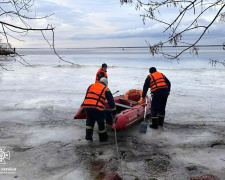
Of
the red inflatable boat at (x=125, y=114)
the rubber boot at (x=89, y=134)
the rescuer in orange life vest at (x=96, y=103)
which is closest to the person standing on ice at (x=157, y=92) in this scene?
the red inflatable boat at (x=125, y=114)

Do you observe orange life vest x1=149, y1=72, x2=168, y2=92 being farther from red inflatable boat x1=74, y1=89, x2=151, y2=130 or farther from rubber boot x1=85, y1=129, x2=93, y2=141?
rubber boot x1=85, y1=129, x2=93, y2=141

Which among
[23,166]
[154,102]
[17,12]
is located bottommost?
[23,166]

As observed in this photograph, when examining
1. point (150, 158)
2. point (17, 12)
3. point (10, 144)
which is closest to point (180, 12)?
point (17, 12)

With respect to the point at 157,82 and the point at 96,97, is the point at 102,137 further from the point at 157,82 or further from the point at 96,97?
the point at 157,82

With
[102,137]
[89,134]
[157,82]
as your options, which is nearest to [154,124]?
[157,82]

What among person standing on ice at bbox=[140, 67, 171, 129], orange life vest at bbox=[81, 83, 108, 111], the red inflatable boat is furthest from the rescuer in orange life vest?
person standing on ice at bbox=[140, 67, 171, 129]

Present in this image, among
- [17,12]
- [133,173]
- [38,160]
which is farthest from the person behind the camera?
[38,160]

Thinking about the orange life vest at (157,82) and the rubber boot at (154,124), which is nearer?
the orange life vest at (157,82)

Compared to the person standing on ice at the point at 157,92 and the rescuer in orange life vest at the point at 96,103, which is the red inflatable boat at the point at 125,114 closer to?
the person standing on ice at the point at 157,92

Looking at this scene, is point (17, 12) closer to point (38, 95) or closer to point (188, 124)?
point (188, 124)

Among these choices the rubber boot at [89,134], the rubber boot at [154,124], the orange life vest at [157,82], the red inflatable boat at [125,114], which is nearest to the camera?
the rubber boot at [89,134]

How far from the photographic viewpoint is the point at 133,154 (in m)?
5.23

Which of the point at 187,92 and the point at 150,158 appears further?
the point at 187,92

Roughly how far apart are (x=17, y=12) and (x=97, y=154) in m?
3.72
